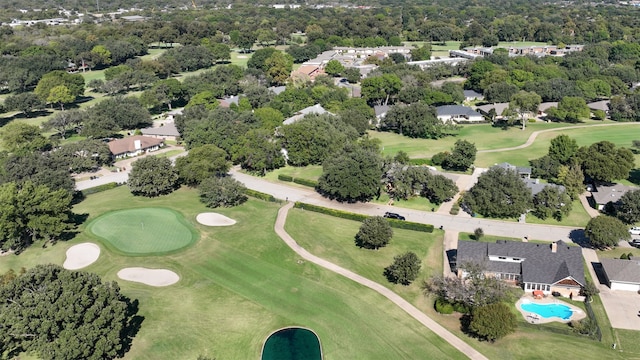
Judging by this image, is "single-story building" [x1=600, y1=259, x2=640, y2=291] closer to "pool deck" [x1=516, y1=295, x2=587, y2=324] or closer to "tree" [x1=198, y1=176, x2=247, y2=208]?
"pool deck" [x1=516, y1=295, x2=587, y2=324]

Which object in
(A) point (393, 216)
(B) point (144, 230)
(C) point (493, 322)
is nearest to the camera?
(C) point (493, 322)

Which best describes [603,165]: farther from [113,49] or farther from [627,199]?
[113,49]

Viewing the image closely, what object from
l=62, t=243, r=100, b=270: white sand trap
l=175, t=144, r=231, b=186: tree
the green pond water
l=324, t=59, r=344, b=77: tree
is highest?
l=324, t=59, r=344, b=77: tree

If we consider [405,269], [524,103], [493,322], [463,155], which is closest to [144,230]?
[405,269]

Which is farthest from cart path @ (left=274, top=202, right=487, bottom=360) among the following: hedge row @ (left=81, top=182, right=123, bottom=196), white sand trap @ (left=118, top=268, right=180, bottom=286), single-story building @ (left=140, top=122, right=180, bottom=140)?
single-story building @ (left=140, top=122, right=180, bottom=140)

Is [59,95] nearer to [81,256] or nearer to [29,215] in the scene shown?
[29,215]

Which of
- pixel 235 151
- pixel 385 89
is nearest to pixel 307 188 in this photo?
pixel 235 151

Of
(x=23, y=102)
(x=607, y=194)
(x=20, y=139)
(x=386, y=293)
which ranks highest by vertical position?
(x=23, y=102)
